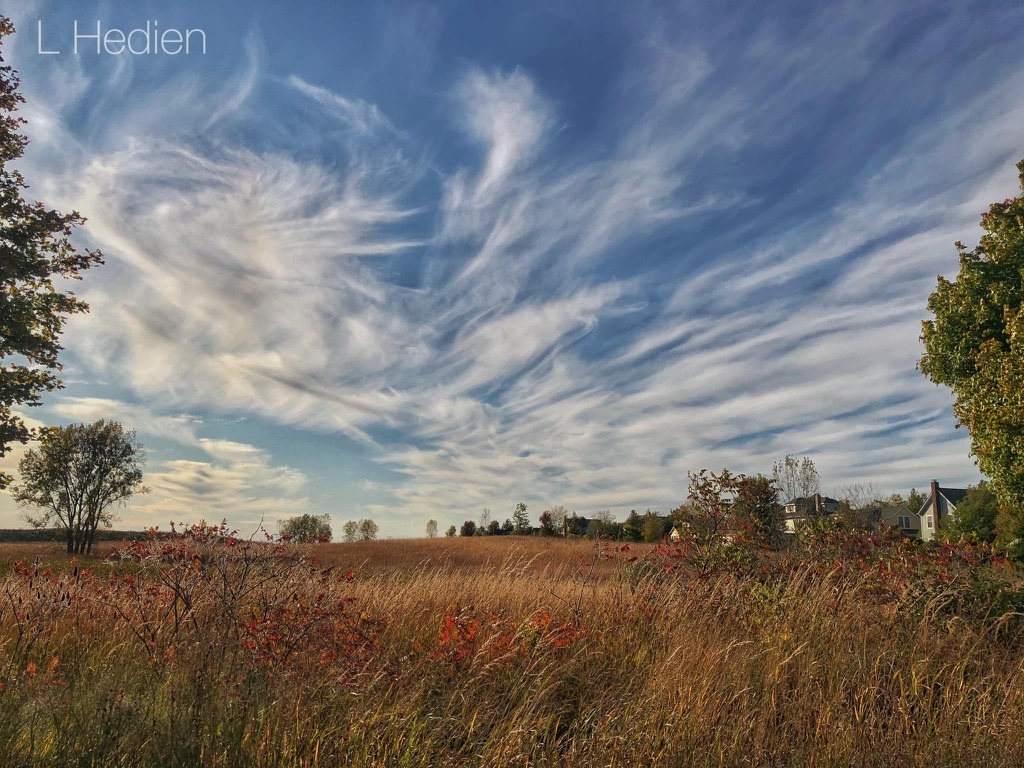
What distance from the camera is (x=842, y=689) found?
5691mm

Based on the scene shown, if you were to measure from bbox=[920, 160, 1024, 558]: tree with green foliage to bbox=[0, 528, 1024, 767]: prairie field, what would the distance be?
12.0m

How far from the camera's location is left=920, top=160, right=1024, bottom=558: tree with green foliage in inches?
720

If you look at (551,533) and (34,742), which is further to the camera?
(551,533)

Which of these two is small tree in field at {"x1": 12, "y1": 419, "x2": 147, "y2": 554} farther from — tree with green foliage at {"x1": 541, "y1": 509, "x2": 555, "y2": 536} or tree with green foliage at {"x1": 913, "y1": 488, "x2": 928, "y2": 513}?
tree with green foliage at {"x1": 913, "y1": 488, "x2": 928, "y2": 513}

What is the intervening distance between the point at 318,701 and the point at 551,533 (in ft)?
171

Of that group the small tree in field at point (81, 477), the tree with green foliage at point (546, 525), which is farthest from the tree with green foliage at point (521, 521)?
the small tree in field at point (81, 477)

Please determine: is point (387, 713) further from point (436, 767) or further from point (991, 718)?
point (991, 718)

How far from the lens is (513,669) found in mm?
6078

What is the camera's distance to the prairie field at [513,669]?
425cm

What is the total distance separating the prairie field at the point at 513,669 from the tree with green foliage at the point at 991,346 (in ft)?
39.3

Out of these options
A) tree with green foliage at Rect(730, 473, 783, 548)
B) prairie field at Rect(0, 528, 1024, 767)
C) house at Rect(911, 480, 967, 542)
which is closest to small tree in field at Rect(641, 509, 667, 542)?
tree with green foliage at Rect(730, 473, 783, 548)

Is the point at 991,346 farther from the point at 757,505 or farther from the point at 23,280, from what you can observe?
the point at 23,280

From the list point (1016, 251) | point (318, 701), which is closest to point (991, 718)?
point (318, 701)

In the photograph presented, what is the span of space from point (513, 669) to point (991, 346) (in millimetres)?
20312
